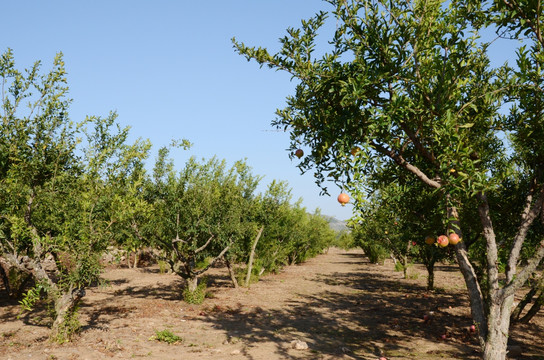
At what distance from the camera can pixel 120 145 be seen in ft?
33.3

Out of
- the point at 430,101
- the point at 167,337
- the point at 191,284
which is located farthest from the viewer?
the point at 191,284

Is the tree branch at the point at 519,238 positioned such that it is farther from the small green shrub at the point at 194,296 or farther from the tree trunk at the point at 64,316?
the small green shrub at the point at 194,296

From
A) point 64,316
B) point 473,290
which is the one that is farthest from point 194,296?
point 473,290

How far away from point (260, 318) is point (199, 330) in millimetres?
3052

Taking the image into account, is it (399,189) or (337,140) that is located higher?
(337,140)

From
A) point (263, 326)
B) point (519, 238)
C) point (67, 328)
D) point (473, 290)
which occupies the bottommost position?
point (263, 326)

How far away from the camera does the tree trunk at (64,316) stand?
31.7 ft

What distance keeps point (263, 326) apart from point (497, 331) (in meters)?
8.40

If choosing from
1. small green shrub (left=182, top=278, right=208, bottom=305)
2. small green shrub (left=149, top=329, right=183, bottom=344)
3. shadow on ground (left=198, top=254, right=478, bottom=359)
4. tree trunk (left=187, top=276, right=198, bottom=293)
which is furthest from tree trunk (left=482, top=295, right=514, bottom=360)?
tree trunk (left=187, top=276, right=198, bottom=293)

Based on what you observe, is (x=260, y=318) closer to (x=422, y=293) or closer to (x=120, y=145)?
(x=120, y=145)

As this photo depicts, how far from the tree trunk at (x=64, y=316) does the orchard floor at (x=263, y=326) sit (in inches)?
11.1

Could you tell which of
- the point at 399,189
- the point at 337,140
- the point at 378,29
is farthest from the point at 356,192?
the point at 378,29

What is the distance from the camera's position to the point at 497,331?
6.82 meters

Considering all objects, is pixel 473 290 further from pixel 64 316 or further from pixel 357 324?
pixel 64 316
